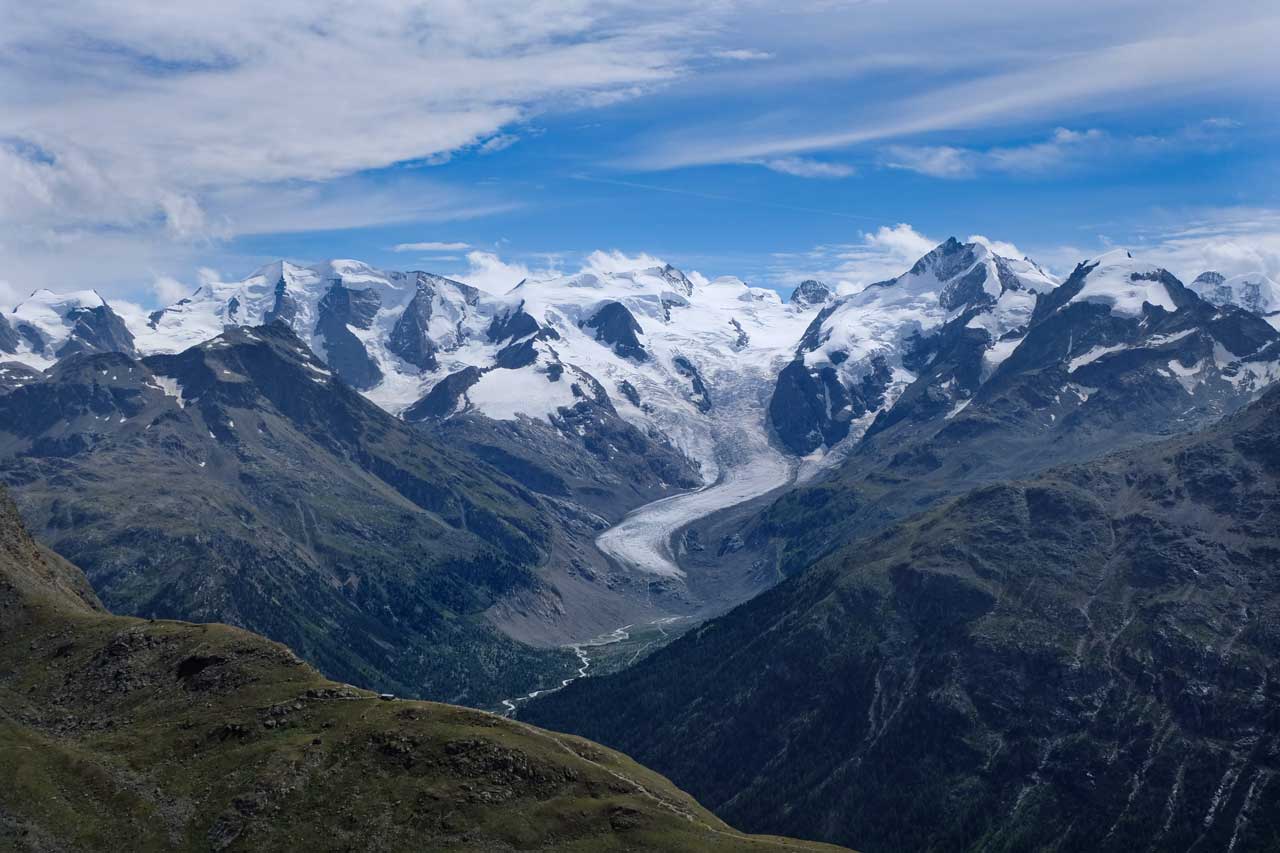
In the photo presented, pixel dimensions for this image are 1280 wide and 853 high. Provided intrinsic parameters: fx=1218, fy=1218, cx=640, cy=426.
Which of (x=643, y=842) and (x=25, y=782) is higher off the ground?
(x=25, y=782)

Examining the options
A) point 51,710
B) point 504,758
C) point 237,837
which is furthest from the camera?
point 51,710

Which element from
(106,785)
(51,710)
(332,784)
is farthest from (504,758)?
(51,710)

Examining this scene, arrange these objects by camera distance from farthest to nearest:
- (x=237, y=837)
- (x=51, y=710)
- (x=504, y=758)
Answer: (x=51, y=710) → (x=504, y=758) → (x=237, y=837)

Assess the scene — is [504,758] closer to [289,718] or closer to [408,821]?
[408,821]

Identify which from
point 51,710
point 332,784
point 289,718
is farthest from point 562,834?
point 51,710

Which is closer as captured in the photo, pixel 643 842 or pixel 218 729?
pixel 643 842

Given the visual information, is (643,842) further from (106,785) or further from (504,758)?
(106,785)
